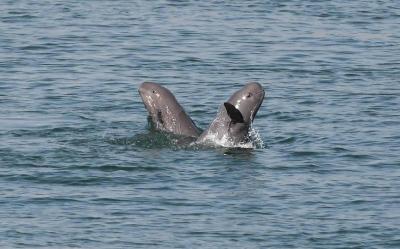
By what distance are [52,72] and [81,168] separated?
8.63m

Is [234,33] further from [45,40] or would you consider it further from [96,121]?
[96,121]

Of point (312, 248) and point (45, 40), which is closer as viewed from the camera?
point (312, 248)

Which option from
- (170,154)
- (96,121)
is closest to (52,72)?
(96,121)

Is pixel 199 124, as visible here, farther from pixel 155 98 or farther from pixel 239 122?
pixel 239 122

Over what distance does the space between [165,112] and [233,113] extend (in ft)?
6.14

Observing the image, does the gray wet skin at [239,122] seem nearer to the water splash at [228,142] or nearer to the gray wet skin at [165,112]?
the water splash at [228,142]

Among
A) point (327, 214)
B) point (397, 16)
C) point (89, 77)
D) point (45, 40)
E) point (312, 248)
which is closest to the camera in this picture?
point (312, 248)

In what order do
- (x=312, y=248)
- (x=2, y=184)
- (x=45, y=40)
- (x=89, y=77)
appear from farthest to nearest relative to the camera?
(x=45, y=40) < (x=89, y=77) < (x=2, y=184) < (x=312, y=248)

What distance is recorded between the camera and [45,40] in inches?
1294

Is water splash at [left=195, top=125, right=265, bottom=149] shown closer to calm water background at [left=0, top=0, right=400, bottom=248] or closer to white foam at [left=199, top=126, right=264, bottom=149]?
white foam at [left=199, top=126, right=264, bottom=149]

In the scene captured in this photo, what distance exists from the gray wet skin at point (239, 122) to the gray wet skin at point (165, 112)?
1.86ft

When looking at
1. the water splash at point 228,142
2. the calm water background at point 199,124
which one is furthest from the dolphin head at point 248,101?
the calm water background at point 199,124

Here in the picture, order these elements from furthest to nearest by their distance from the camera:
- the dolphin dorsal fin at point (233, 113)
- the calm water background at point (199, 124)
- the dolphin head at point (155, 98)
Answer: the dolphin head at point (155, 98) < the dolphin dorsal fin at point (233, 113) < the calm water background at point (199, 124)

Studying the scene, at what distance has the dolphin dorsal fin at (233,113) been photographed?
21.2 m
